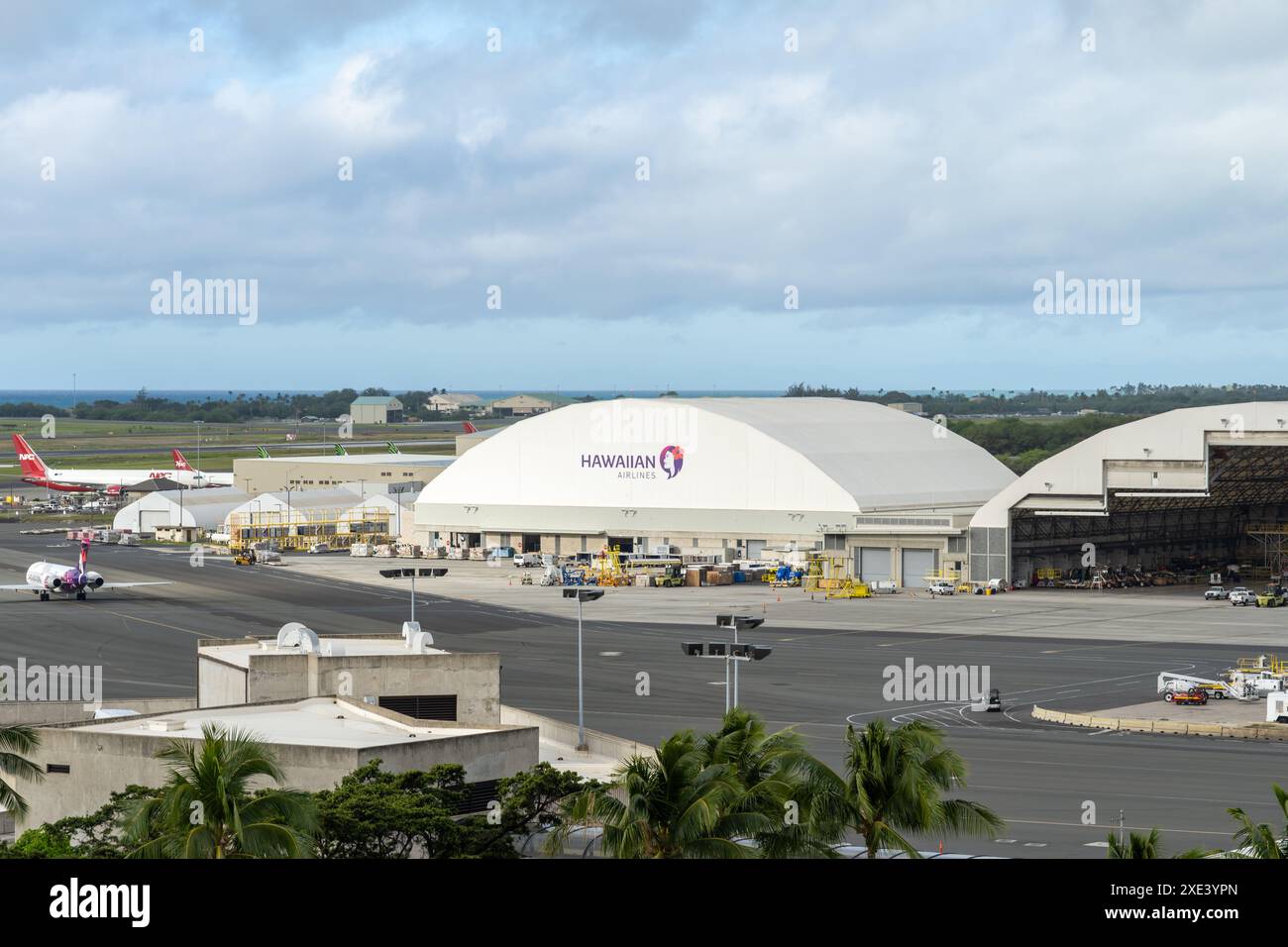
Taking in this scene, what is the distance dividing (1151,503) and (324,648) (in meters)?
93.8

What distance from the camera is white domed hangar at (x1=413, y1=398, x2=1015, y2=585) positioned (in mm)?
130875

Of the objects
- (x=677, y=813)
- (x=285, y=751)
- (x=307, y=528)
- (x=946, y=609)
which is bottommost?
(x=946, y=609)

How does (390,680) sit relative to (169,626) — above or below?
above

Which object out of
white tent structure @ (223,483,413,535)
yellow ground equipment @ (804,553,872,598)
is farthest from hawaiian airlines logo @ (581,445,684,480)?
white tent structure @ (223,483,413,535)

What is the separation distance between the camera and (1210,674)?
7525 centimetres

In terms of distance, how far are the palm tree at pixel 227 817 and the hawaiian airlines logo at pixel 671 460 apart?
117 metres

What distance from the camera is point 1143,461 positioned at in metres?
115

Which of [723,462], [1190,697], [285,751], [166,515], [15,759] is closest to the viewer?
[15,759]

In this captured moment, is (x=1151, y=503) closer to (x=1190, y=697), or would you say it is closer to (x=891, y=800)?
(x=1190, y=697)

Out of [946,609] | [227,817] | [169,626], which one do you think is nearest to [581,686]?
[227,817]

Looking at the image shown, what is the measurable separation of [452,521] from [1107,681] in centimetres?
8877

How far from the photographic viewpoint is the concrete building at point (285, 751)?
1399 inches
